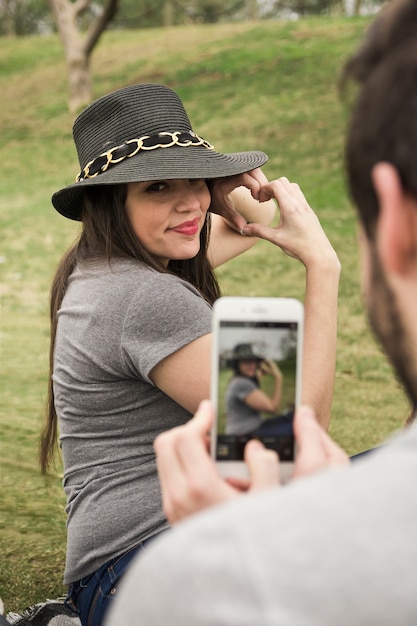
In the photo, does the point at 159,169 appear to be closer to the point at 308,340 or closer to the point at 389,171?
the point at 308,340

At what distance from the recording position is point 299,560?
36.5 inches

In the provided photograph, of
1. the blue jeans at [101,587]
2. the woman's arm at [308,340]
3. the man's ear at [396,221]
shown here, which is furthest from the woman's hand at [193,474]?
the blue jeans at [101,587]

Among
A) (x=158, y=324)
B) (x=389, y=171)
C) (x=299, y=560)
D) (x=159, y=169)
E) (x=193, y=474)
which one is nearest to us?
(x=299, y=560)

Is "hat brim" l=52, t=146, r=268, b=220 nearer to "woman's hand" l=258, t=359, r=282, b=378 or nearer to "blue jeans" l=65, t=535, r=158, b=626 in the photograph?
"blue jeans" l=65, t=535, r=158, b=626

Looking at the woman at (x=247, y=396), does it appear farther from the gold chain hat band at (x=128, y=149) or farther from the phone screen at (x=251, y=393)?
the gold chain hat band at (x=128, y=149)

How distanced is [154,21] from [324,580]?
3483 cm

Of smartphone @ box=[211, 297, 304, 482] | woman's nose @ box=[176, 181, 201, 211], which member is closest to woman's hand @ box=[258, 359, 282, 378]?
smartphone @ box=[211, 297, 304, 482]

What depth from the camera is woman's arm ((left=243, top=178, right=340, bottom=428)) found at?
220 centimetres

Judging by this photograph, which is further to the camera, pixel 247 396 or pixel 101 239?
pixel 101 239

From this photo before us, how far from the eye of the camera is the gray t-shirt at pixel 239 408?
4.69 ft

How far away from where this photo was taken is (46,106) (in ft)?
56.4

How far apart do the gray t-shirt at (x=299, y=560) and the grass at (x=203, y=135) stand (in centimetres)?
253

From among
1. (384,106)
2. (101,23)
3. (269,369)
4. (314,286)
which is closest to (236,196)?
(314,286)

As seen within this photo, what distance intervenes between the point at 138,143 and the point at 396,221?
164 cm
